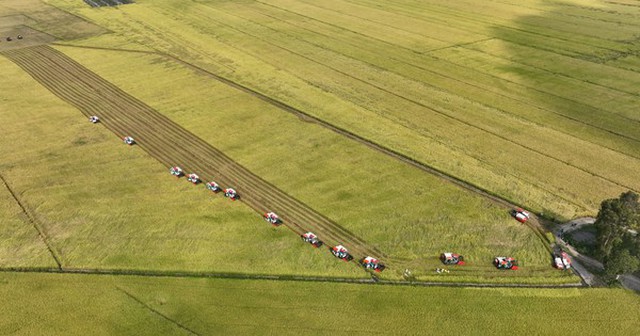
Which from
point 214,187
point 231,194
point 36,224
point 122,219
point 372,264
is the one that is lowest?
point 36,224

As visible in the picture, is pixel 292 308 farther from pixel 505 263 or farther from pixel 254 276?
pixel 505 263

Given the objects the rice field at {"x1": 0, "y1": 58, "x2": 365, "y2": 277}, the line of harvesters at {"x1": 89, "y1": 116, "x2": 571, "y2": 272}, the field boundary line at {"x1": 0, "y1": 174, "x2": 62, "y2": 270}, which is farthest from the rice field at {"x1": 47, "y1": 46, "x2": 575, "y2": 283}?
the field boundary line at {"x1": 0, "y1": 174, "x2": 62, "y2": 270}

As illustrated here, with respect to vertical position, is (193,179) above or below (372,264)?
below

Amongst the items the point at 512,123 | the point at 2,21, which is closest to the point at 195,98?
the point at 512,123

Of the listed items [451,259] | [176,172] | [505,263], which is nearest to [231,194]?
[176,172]

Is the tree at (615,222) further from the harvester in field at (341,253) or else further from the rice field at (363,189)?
the harvester in field at (341,253)

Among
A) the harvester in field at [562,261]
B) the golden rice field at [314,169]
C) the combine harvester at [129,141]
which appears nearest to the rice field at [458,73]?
the golden rice field at [314,169]
